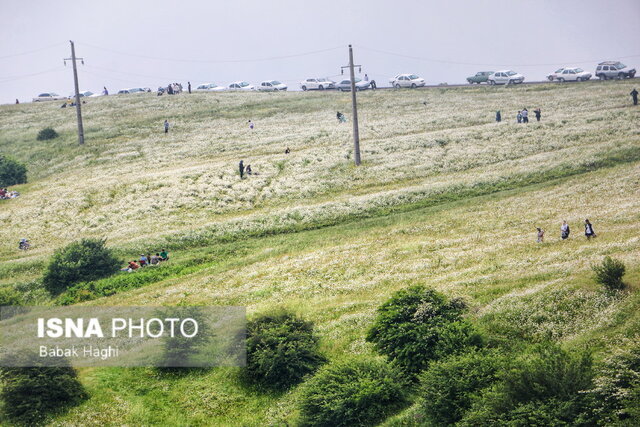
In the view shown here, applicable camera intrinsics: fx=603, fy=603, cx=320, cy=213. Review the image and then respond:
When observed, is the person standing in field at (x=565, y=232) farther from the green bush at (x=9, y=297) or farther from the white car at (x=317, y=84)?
the white car at (x=317, y=84)

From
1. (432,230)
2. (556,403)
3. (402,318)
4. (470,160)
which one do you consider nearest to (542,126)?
(470,160)

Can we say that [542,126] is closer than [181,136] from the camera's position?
Yes

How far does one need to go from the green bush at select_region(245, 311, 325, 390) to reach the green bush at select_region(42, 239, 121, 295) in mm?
19434

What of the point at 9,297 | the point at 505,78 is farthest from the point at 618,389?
the point at 505,78

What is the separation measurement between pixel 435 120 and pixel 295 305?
56359 mm

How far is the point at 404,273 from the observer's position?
33719 millimetres

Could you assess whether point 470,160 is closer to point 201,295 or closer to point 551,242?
point 551,242

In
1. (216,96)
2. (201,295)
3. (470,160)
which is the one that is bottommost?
(201,295)

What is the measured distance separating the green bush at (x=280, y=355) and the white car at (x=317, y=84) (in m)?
96.8

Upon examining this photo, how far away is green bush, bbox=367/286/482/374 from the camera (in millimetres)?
21830

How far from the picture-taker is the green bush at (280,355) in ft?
79.7
